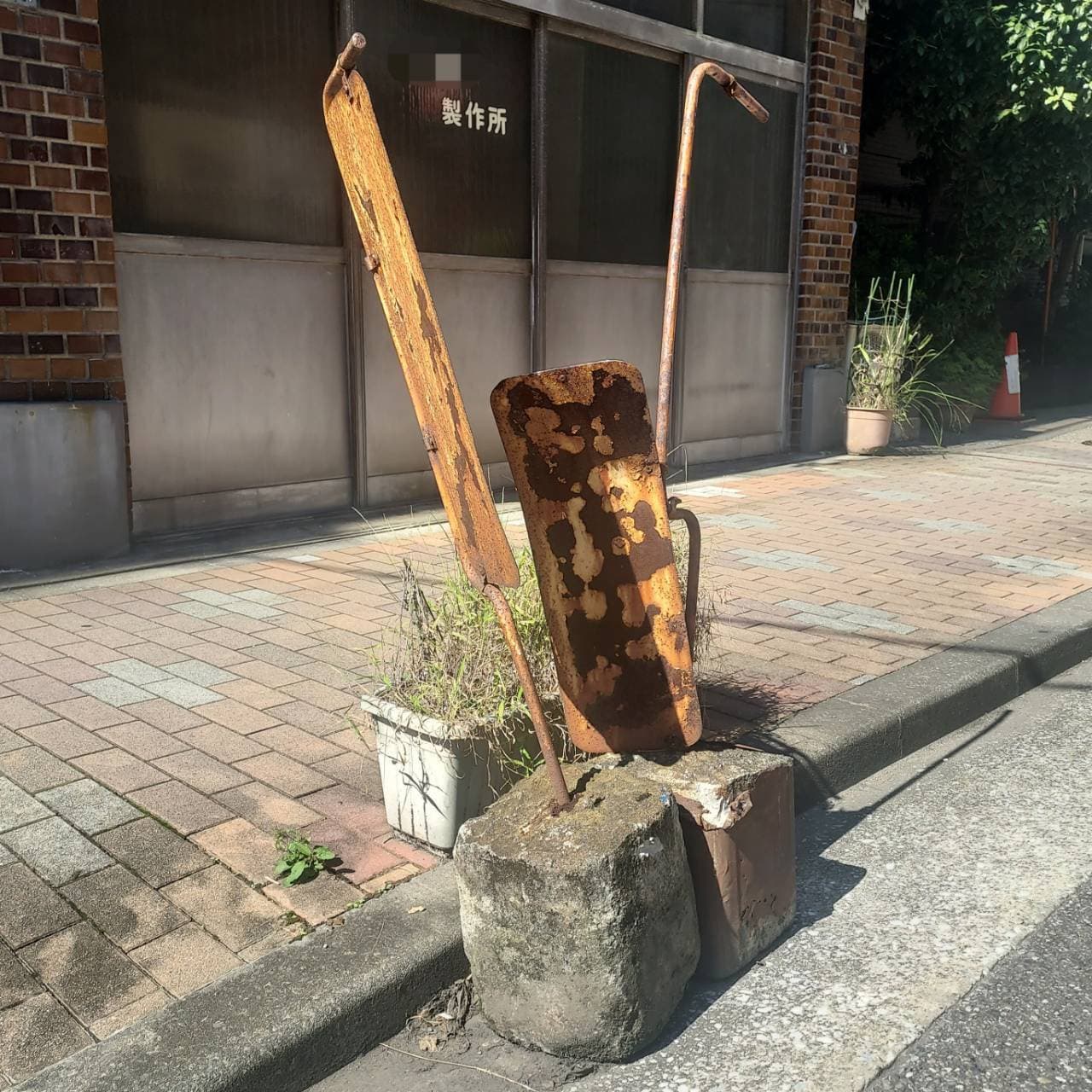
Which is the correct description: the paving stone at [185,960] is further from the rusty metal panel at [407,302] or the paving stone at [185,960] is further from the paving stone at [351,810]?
the rusty metal panel at [407,302]

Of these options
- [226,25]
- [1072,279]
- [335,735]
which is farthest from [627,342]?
[1072,279]

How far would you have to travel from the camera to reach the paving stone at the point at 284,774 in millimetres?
3182

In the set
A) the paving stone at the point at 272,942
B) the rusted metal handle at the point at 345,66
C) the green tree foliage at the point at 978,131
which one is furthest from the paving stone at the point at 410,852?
the green tree foliage at the point at 978,131

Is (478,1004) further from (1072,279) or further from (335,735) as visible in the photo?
(1072,279)

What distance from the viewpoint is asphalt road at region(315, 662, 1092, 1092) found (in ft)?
7.43

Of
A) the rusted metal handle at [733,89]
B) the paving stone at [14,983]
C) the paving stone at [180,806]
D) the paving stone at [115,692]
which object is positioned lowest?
the paving stone at [14,983]

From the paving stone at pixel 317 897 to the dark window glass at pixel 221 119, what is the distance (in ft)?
13.7

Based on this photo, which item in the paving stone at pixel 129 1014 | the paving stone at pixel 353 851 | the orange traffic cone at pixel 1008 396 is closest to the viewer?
the paving stone at pixel 129 1014

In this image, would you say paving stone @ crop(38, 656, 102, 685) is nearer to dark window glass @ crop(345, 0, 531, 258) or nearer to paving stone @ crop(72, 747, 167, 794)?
paving stone @ crop(72, 747, 167, 794)

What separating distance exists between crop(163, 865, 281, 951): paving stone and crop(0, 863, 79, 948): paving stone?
0.23m

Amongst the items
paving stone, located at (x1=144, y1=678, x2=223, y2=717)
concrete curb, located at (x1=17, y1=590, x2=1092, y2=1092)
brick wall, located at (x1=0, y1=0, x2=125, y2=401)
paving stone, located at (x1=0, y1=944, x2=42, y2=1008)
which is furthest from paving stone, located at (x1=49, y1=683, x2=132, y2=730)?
brick wall, located at (x1=0, y1=0, x2=125, y2=401)

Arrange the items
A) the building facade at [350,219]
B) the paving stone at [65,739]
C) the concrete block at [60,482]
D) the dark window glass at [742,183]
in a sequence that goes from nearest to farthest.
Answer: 1. the paving stone at [65,739]
2. the concrete block at [60,482]
3. the building facade at [350,219]
4. the dark window glass at [742,183]

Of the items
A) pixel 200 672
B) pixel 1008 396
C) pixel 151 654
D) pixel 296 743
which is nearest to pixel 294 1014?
pixel 296 743

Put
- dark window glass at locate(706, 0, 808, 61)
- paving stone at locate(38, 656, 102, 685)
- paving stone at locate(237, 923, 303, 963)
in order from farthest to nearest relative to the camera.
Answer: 1. dark window glass at locate(706, 0, 808, 61)
2. paving stone at locate(38, 656, 102, 685)
3. paving stone at locate(237, 923, 303, 963)
